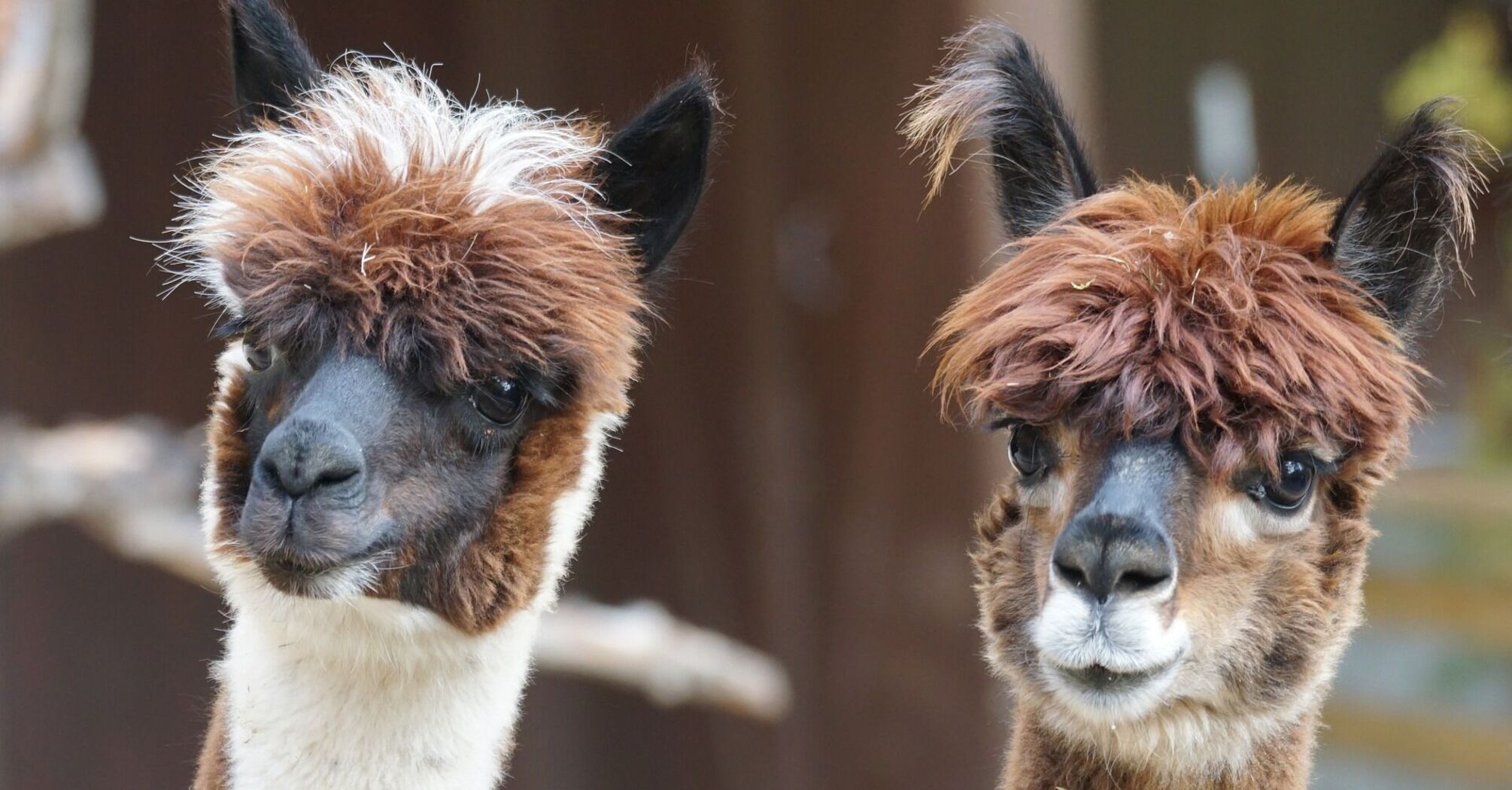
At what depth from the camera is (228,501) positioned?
2652mm

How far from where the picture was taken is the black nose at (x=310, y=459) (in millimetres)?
2389

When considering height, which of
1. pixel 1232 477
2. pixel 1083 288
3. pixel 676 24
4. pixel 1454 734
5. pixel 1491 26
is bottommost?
pixel 1232 477

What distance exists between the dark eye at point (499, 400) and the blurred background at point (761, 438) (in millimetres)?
2379

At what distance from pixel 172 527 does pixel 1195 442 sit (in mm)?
4045

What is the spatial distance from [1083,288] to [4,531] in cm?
444

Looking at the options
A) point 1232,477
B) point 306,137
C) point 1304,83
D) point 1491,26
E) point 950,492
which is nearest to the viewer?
point 1232,477

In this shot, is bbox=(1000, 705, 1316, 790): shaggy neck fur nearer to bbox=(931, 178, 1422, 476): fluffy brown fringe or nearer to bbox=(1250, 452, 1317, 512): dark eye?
bbox=(1250, 452, 1317, 512): dark eye

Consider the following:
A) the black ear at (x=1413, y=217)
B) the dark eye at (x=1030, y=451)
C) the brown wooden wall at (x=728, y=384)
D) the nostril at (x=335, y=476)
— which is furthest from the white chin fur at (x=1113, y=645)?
the brown wooden wall at (x=728, y=384)

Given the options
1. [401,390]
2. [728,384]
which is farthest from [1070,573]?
[728,384]

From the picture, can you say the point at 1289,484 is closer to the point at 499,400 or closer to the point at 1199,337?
the point at 1199,337

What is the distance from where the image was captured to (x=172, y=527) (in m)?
5.32

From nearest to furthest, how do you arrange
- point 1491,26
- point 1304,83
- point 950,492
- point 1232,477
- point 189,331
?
1. point 1232,477
2. point 950,492
3. point 189,331
4. point 1491,26
5. point 1304,83

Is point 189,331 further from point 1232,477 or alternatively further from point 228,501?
point 1232,477

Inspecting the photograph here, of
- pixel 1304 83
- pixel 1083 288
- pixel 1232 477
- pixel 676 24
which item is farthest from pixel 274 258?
pixel 1304 83
